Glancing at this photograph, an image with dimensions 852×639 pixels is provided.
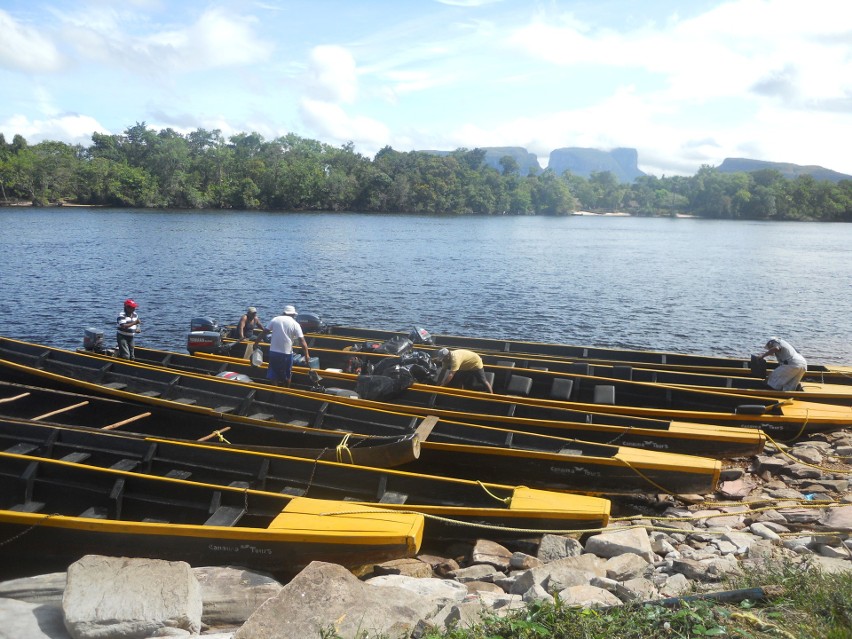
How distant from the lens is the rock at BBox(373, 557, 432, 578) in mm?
8703

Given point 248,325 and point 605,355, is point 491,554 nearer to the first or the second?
point 605,355

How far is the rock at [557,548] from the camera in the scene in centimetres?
911

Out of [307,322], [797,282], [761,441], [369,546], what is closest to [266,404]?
[369,546]

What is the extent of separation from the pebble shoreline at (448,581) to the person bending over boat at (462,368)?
509 cm

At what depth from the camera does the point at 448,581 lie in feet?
26.7

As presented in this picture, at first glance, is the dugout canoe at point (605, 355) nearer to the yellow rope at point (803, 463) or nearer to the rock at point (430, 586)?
the yellow rope at point (803, 463)

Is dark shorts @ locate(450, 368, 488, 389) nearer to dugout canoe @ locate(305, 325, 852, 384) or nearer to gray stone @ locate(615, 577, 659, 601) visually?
dugout canoe @ locate(305, 325, 852, 384)

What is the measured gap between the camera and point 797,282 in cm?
4556

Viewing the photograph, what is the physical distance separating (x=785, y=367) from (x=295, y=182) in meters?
101

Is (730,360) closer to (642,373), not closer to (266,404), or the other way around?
(642,373)

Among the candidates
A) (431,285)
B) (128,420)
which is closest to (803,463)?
(128,420)

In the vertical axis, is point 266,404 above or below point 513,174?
below

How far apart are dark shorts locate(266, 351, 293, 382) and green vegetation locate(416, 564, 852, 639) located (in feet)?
29.9

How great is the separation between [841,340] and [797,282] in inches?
717
